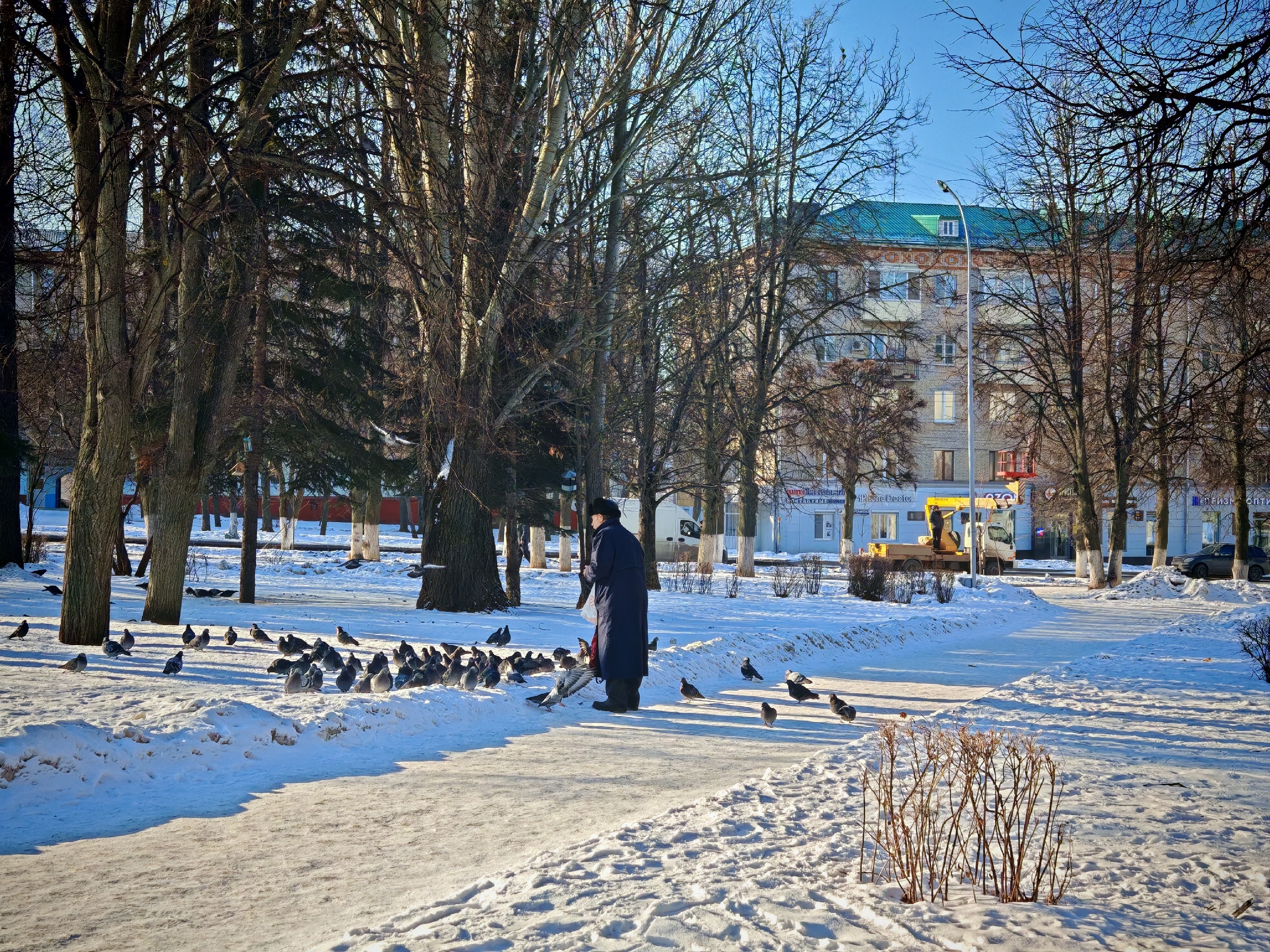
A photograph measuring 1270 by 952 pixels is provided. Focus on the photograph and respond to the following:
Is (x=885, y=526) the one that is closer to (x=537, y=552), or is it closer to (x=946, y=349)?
(x=946, y=349)

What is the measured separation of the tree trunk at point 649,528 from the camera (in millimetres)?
25438

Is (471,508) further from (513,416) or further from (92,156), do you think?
(92,156)

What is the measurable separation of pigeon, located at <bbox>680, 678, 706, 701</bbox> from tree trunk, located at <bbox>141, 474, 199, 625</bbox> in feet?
22.0

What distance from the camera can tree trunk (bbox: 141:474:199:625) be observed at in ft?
45.0

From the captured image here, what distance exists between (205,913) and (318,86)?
36.1 feet

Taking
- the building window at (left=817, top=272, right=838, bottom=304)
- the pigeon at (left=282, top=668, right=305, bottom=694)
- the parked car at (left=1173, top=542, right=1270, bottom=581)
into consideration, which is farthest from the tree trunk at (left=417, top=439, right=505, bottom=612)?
the parked car at (left=1173, top=542, right=1270, bottom=581)

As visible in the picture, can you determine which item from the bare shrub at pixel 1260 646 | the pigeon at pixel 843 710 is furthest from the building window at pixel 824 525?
the pigeon at pixel 843 710

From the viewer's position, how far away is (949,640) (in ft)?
60.0

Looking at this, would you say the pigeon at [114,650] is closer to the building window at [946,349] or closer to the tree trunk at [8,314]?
the tree trunk at [8,314]

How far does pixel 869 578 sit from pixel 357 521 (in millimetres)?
24047

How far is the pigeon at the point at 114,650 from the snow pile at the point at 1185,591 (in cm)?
2446

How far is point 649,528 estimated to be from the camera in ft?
88.5

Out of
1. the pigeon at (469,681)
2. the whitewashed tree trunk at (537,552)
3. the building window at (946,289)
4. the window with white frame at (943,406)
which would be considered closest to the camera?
the pigeon at (469,681)

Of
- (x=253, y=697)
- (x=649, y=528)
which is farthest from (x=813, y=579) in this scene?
(x=253, y=697)
